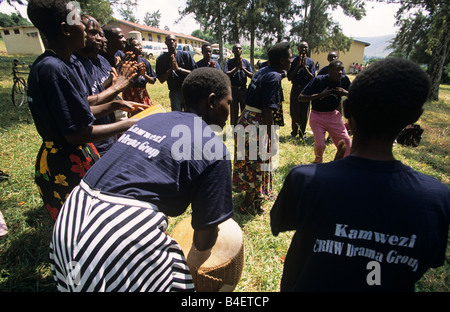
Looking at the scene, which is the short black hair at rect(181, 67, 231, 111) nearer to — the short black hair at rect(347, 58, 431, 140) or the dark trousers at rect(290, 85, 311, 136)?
the short black hair at rect(347, 58, 431, 140)

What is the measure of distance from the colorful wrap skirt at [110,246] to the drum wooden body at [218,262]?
460mm

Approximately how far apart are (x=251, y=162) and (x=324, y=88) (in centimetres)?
217

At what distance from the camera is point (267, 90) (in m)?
3.01

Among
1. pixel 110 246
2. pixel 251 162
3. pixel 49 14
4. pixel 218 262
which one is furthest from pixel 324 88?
pixel 110 246

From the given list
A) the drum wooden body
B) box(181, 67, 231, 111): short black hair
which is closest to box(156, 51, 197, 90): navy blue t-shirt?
box(181, 67, 231, 111): short black hair

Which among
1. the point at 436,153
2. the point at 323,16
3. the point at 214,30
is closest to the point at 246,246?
the point at 436,153

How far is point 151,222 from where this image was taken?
1.19m

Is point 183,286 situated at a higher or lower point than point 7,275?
higher

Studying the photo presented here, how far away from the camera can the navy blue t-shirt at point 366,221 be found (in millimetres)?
988

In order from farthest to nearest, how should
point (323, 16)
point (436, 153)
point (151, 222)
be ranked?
1. point (323, 16)
2. point (436, 153)
3. point (151, 222)

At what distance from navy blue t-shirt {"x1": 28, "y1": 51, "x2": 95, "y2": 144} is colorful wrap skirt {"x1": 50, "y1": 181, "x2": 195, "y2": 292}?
0.57 metres

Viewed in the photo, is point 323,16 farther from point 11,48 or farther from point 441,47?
point 11,48

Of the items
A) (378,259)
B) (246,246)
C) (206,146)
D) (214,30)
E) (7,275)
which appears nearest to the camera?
(378,259)

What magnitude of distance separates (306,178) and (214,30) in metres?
23.8
